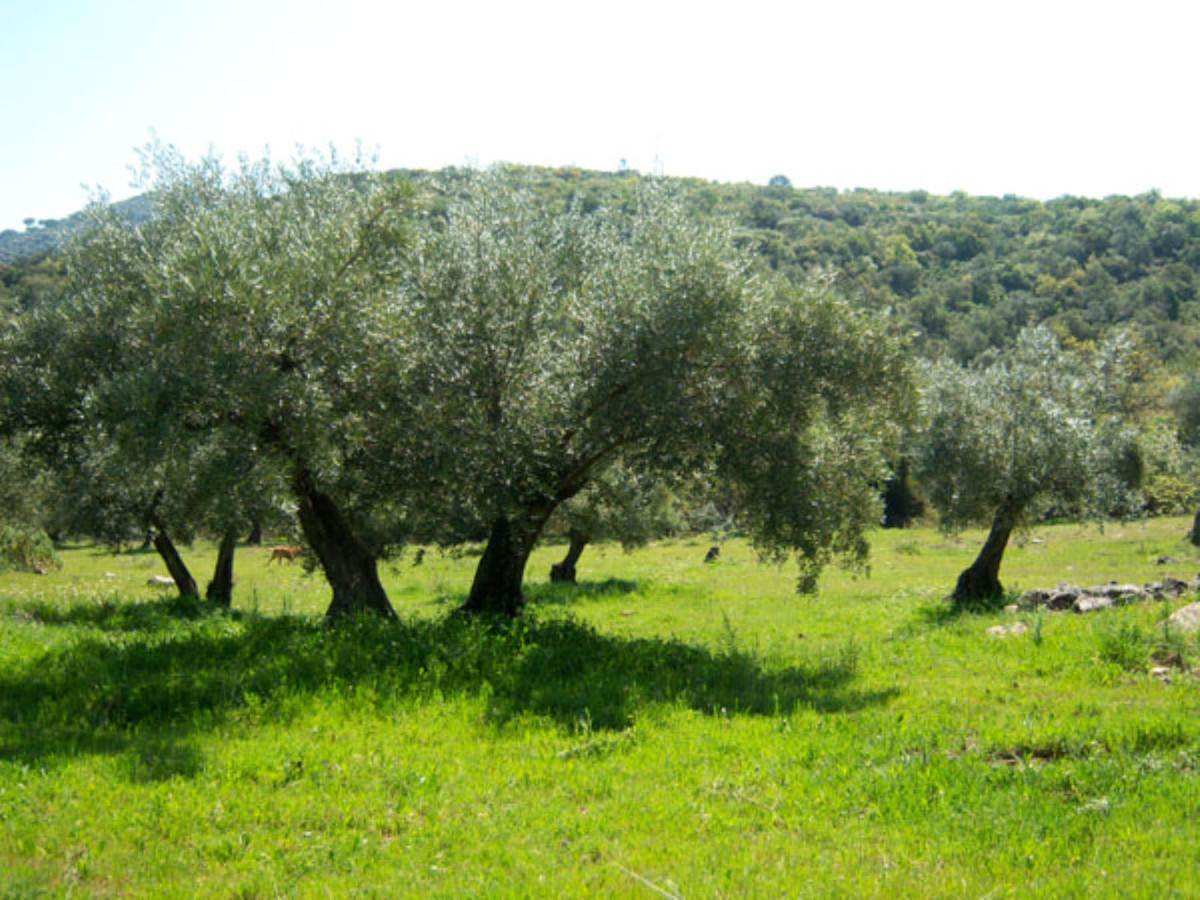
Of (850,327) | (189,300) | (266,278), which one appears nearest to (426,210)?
(266,278)

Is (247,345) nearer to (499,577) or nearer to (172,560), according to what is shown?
Answer: (499,577)

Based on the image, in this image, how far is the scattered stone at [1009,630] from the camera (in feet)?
49.1

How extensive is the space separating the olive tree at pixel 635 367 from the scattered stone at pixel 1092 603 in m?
5.32

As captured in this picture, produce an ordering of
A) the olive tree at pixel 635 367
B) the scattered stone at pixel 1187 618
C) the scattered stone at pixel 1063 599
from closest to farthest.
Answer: the scattered stone at pixel 1187 618, the olive tree at pixel 635 367, the scattered stone at pixel 1063 599

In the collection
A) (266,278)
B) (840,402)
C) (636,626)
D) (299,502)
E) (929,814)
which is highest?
(266,278)

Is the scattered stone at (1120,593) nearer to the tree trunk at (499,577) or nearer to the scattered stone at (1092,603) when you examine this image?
the scattered stone at (1092,603)

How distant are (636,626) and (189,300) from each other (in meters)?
12.8

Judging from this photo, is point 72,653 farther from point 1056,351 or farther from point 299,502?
point 1056,351

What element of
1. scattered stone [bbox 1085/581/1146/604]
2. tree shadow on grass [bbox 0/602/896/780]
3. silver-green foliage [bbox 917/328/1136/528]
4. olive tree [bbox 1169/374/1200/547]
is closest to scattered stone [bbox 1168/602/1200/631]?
scattered stone [bbox 1085/581/1146/604]

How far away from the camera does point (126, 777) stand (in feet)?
24.6

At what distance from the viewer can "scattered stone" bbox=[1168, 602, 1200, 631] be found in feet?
42.3

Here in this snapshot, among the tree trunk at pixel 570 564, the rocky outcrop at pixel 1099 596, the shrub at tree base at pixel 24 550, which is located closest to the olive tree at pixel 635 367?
the rocky outcrop at pixel 1099 596

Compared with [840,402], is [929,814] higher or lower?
lower

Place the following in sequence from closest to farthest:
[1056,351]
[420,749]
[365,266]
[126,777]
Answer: [126,777] < [420,749] < [365,266] < [1056,351]
